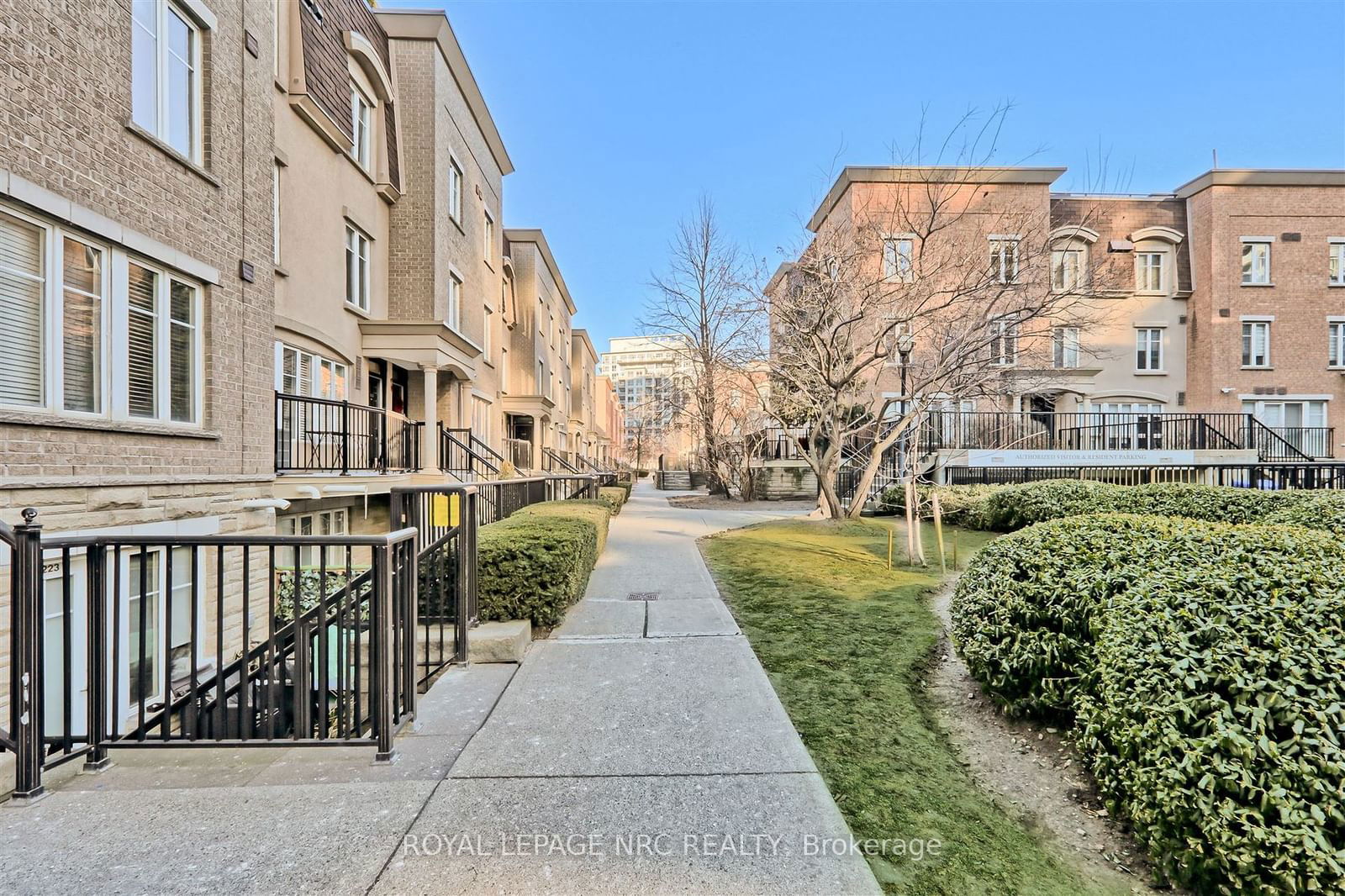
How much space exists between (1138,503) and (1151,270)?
1880 cm

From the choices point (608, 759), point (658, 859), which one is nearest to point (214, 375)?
point (608, 759)

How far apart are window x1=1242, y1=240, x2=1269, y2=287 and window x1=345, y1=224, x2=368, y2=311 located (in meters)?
28.9

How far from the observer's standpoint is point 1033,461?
58.1ft

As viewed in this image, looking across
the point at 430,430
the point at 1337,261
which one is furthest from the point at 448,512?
the point at 1337,261

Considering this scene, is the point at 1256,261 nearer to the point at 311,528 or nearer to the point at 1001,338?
the point at 1001,338

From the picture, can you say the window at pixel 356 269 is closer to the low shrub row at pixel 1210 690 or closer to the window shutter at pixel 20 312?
the window shutter at pixel 20 312

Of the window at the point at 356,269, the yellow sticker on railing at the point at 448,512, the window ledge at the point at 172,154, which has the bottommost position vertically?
the yellow sticker on railing at the point at 448,512

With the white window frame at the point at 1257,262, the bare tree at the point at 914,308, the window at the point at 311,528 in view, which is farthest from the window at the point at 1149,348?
the window at the point at 311,528

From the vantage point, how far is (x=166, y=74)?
6.43 meters

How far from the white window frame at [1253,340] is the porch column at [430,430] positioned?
2748 cm

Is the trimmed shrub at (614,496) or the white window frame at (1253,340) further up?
the white window frame at (1253,340)

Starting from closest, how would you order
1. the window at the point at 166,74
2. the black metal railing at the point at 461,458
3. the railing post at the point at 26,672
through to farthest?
the railing post at the point at 26,672
the window at the point at 166,74
the black metal railing at the point at 461,458

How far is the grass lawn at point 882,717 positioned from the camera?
2359mm

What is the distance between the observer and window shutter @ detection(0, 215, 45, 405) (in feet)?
15.8
